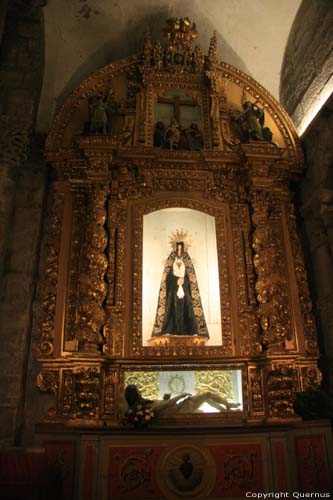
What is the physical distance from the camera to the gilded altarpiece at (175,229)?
627 cm

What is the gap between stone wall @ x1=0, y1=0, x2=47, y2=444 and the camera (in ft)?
20.3

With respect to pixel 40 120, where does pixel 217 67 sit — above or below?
above

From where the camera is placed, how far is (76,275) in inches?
270

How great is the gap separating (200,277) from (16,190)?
313 centimetres

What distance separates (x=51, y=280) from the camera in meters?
6.76

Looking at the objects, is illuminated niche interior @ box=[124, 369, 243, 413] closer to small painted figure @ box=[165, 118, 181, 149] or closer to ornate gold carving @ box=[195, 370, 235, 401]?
ornate gold carving @ box=[195, 370, 235, 401]

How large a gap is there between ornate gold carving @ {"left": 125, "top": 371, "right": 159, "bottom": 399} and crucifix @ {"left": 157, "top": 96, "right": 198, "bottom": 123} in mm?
4359

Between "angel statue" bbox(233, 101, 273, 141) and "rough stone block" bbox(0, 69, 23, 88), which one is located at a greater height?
"rough stone block" bbox(0, 69, 23, 88)

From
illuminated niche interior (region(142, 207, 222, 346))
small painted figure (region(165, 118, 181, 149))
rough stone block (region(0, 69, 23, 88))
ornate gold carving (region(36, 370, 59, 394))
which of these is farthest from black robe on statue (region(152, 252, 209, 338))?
rough stone block (region(0, 69, 23, 88))

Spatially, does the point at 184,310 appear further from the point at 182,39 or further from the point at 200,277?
the point at 182,39

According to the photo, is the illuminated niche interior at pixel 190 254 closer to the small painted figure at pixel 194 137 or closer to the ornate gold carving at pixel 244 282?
the ornate gold carving at pixel 244 282

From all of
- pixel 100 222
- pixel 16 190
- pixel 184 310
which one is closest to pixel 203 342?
pixel 184 310

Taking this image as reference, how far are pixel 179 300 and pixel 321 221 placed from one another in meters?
2.53

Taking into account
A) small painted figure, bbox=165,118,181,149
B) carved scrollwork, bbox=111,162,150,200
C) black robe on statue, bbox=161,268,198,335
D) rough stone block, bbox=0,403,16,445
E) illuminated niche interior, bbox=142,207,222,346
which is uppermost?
small painted figure, bbox=165,118,181,149
